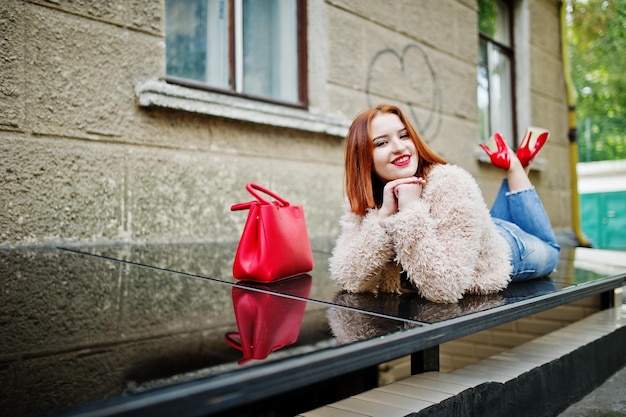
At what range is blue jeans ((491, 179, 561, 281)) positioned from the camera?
2219mm

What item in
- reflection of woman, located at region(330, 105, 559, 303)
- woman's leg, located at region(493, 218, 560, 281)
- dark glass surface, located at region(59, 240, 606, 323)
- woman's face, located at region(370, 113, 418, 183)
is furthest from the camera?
woman's leg, located at region(493, 218, 560, 281)

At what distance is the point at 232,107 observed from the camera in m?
3.24

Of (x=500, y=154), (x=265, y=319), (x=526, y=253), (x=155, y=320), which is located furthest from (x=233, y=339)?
(x=500, y=154)

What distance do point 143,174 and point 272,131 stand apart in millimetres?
955

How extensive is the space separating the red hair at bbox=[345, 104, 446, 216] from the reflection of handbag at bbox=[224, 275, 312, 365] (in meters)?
0.38

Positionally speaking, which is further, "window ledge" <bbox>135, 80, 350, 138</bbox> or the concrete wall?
"window ledge" <bbox>135, 80, 350, 138</bbox>

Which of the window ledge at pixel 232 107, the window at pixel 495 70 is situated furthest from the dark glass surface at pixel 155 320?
the window at pixel 495 70

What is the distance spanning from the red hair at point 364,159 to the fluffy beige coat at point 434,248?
8 centimetres

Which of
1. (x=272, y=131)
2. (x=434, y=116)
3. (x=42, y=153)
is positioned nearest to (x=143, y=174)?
(x=42, y=153)

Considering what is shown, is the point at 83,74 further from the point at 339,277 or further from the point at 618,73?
the point at 618,73

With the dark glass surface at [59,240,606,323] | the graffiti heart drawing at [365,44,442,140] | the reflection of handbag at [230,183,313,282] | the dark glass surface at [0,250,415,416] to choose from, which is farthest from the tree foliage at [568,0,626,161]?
the dark glass surface at [0,250,415,416]

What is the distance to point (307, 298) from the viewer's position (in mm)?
1747

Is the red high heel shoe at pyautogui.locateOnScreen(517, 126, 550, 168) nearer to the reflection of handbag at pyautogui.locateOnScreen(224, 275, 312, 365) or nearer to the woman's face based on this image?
the woman's face

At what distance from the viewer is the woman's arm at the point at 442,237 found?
1646mm
